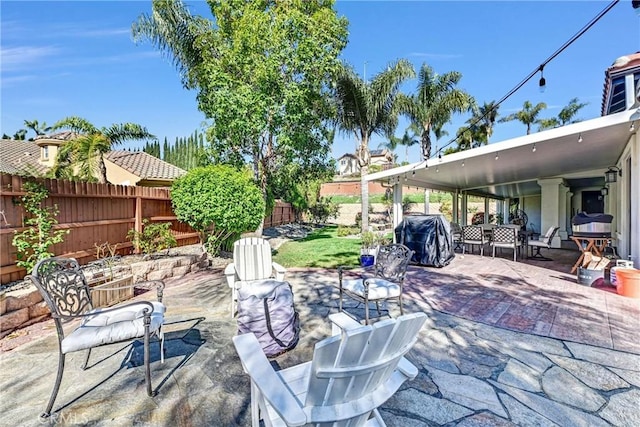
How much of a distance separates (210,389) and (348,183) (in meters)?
26.7

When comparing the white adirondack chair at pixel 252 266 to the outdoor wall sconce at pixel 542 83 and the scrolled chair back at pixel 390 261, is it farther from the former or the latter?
the outdoor wall sconce at pixel 542 83

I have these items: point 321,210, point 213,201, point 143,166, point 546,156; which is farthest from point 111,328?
point 321,210

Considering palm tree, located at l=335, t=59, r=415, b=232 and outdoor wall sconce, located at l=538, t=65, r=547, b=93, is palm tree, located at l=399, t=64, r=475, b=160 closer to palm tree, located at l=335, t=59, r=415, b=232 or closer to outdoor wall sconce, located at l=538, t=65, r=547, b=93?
palm tree, located at l=335, t=59, r=415, b=232

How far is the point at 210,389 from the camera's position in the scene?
2514 millimetres

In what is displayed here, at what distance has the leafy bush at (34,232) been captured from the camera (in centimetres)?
440

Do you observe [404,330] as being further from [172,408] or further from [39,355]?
[39,355]

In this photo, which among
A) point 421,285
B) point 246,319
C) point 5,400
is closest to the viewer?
point 5,400

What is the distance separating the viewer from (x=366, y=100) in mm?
12484

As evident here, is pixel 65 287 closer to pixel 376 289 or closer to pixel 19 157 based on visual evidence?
pixel 376 289

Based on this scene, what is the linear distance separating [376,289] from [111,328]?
2.72 metres

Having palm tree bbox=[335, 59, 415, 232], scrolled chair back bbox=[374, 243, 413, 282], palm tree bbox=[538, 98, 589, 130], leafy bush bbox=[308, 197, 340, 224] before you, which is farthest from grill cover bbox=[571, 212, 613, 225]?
palm tree bbox=[538, 98, 589, 130]

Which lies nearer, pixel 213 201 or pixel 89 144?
pixel 213 201

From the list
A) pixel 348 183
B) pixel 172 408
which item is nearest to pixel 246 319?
pixel 172 408

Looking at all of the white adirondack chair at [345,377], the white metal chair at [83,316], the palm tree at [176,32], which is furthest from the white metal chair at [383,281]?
the palm tree at [176,32]
